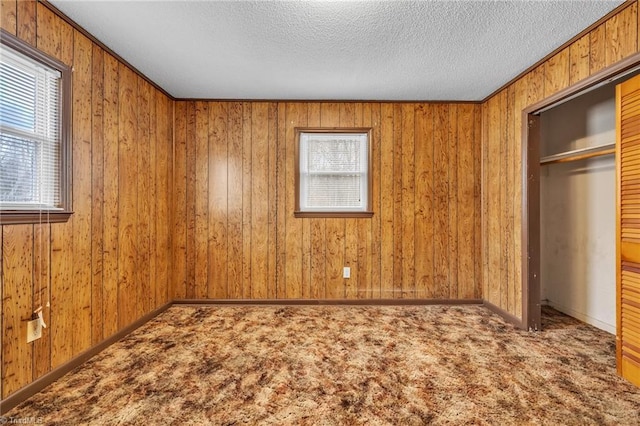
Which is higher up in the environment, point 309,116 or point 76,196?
point 309,116

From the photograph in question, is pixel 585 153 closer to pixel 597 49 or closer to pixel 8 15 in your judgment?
pixel 597 49

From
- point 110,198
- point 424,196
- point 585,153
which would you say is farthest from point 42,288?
point 585,153

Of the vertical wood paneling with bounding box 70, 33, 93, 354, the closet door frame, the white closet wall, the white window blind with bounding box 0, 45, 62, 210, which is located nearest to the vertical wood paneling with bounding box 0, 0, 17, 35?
the white window blind with bounding box 0, 45, 62, 210

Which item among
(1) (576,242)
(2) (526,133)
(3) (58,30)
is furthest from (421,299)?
(3) (58,30)

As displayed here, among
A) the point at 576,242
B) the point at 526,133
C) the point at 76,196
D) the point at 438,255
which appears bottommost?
the point at 438,255

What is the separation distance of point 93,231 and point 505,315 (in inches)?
155

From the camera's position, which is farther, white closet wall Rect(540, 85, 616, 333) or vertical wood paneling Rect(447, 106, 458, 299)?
vertical wood paneling Rect(447, 106, 458, 299)

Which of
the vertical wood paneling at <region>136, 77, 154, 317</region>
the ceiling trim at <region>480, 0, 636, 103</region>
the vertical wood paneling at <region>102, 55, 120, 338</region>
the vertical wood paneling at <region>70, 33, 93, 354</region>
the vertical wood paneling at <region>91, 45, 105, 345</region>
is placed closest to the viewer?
the ceiling trim at <region>480, 0, 636, 103</region>

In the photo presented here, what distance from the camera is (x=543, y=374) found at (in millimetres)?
1984

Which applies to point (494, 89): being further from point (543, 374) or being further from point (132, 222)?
point (132, 222)

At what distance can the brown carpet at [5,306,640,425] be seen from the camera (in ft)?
5.24

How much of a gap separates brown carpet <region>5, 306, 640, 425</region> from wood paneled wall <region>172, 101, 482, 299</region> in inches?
23.5

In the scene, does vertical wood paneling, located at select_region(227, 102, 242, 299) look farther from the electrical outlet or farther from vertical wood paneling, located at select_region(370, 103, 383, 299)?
the electrical outlet

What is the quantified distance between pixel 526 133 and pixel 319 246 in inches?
95.5
